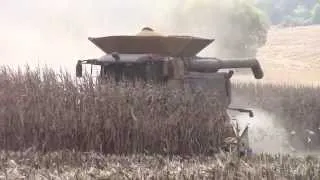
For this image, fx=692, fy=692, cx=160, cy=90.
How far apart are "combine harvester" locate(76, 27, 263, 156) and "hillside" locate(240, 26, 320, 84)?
45510 mm

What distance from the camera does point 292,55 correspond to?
241 feet

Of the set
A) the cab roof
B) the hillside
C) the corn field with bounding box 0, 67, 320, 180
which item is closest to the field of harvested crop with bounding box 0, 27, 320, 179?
the corn field with bounding box 0, 67, 320, 180

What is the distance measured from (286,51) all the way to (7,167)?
70708 millimetres

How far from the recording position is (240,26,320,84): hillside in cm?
6282

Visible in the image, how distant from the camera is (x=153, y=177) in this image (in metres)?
6.40

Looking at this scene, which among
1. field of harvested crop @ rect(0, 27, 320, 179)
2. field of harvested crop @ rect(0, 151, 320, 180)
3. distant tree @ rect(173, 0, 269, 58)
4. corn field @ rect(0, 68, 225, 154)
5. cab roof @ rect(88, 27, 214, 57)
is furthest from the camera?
distant tree @ rect(173, 0, 269, 58)

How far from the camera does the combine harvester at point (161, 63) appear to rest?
37.6ft

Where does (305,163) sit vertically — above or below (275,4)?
below

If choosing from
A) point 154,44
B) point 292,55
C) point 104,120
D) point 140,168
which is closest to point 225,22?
point 292,55

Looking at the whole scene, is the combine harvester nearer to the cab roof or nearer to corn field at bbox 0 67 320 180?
the cab roof

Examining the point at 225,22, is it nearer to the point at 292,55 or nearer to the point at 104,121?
the point at 292,55

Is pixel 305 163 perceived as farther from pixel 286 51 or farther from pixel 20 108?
pixel 286 51

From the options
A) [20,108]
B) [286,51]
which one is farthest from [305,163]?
[286,51]

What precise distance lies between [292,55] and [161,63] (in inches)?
2502
